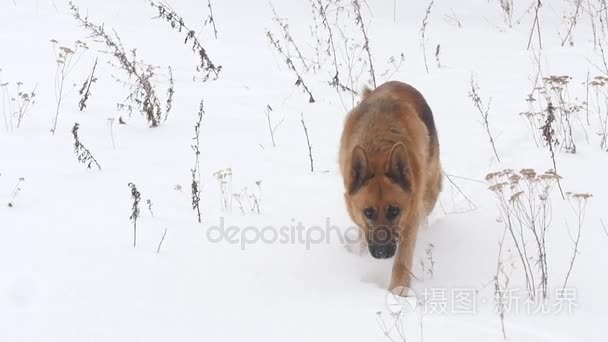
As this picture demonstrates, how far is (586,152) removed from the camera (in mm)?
6164

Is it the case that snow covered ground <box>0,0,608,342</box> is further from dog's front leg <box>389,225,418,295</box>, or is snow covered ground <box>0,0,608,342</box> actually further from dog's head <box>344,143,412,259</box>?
dog's head <box>344,143,412,259</box>

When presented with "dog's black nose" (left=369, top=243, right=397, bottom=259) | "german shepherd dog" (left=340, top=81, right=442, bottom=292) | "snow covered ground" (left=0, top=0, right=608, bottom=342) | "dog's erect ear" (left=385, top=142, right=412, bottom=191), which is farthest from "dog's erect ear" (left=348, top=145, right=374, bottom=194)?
"snow covered ground" (left=0, top=0, right=608, bottom=342)

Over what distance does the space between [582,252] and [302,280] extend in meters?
1.84

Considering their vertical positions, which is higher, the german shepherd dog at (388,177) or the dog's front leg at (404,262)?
the german shepherd dog at (388,177)

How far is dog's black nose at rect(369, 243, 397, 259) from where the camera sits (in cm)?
435

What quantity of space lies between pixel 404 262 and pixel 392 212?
0.36 metres

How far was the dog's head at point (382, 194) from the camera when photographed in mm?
4312

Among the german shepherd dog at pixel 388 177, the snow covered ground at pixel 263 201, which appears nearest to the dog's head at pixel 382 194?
the german shepherd dog at pixel 388 177

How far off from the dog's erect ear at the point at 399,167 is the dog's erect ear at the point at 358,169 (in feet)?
0.42

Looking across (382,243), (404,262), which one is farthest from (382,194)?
(404,262)

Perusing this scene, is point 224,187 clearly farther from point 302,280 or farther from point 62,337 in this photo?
point 62,337

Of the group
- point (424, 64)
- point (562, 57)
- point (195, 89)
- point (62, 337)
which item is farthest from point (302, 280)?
point (562, 57)

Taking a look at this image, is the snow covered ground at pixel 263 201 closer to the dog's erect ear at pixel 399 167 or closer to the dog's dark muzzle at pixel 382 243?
the dog's dark muzzle at pixel 382 243

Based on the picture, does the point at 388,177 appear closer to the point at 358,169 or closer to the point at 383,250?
the point at 358,169
